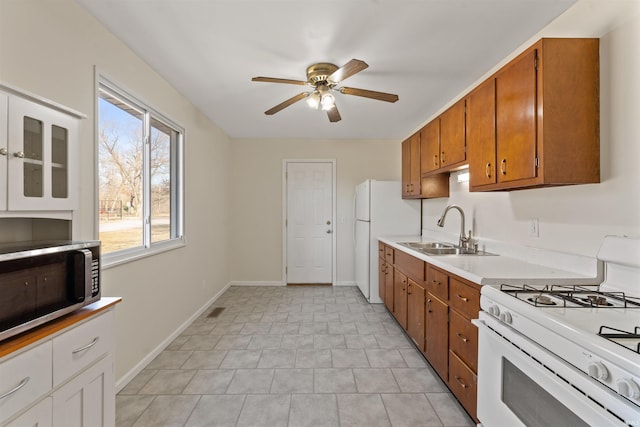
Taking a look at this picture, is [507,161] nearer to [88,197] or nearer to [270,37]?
[270,37]

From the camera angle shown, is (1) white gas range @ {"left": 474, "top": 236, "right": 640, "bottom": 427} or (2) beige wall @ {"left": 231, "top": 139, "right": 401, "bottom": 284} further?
(2) beige wall @ {"left": 231, "top": 139, "right": 401, "bottom": 284}

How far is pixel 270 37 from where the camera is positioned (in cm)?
206

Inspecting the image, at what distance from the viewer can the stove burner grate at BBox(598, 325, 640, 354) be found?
883 millimetres

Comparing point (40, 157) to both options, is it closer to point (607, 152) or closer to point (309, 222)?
point (607, 152)

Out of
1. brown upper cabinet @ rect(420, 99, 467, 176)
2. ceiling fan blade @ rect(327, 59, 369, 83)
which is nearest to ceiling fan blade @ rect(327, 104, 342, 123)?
ceiling fan blade @ rect(327, 59, 369, 83)

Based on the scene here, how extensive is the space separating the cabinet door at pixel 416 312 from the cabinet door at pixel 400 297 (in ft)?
0.35

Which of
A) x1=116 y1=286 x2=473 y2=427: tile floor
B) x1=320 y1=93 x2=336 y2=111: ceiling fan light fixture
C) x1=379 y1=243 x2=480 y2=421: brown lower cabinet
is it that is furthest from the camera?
x1=320 y1=93 x2=336 y2=111: ceiling fan light fixture

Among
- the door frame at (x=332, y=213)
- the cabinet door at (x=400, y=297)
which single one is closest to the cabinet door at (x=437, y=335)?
the cabinet door at (x=400, y=297)

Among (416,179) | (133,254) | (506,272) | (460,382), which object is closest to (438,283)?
(506,272)

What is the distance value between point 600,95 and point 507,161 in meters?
0.53

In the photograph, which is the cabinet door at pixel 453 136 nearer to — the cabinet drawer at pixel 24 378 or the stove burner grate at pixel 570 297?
the stove burner grate at pixel 570 297

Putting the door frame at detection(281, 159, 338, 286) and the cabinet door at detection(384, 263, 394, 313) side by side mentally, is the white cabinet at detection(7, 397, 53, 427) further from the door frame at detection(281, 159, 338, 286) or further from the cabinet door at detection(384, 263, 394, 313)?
the door frame at detection(281, 159, 338, 286)

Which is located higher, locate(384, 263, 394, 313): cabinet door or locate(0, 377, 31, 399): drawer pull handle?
locate(0, 377, 31, 399): drawer pull handle

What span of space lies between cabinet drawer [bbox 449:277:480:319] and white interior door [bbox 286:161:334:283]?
3.11 metres
